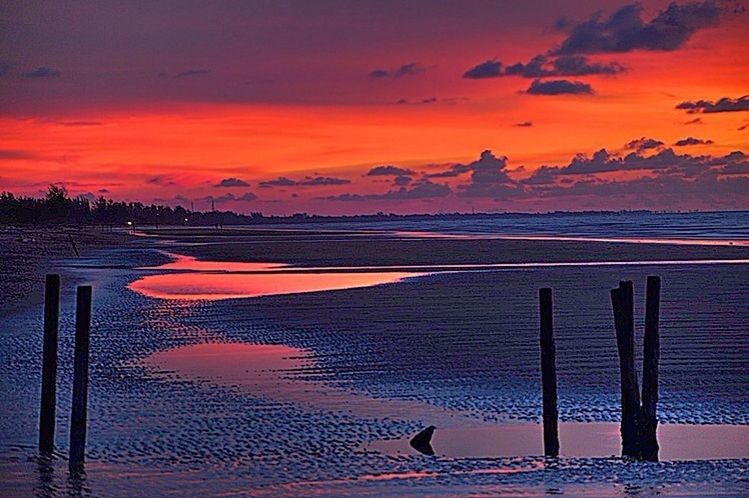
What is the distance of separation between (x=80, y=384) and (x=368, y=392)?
5.45 m

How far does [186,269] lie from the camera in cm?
5028

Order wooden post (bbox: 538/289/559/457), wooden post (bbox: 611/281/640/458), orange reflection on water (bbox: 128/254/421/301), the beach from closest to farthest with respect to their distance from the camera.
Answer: the beach < wooden post (bbox: 538/289/559/457) < wooden post (bbox: 611/281/640/458) < orange reflection on water (bbox: 128/254/421/301)

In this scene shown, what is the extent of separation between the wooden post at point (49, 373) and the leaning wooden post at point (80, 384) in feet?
1.08

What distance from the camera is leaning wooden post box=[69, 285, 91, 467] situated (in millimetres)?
11625

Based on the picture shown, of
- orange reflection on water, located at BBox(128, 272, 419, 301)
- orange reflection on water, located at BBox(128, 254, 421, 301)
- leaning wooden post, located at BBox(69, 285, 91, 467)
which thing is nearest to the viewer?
leaning wooden post, located at BBox(69, 285, 91, 467)

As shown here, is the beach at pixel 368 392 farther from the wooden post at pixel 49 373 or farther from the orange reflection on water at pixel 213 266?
the orange reflection on water at pixel 213 266

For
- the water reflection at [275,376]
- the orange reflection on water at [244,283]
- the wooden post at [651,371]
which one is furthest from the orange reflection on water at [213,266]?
the wooden post at [651,371]

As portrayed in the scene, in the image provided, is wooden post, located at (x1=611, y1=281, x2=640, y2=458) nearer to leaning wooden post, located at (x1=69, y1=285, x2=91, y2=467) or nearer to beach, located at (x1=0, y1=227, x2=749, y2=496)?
beach, located at (x1=0, y1=227, x2=749, y2=496)

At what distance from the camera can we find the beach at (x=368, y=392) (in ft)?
35.4

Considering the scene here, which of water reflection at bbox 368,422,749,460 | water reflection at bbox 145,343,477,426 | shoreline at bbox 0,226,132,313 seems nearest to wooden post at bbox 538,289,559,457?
water reflection at bbox 368,422,749,460

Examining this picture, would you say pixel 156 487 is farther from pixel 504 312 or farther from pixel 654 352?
pixel 504 312

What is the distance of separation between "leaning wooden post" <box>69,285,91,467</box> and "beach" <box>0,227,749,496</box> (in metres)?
0.24

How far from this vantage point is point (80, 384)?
39.0 feet

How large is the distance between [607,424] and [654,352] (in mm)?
1773
